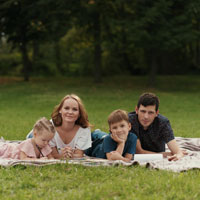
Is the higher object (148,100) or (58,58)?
(58,58)

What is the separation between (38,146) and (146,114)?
1726 millimetres

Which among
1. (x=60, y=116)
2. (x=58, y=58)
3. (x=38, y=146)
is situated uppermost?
(x=58, y=58)

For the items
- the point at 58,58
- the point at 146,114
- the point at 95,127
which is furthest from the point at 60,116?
the point at 58,58

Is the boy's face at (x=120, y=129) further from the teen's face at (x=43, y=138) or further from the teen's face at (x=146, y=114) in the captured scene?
the teen's face at (x=43, y=138)

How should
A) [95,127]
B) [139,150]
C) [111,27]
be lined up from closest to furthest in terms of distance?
1. [139,150]
2. [95,127]
3. [111,27]

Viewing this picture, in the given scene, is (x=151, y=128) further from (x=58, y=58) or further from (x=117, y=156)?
(x=58, y=58)

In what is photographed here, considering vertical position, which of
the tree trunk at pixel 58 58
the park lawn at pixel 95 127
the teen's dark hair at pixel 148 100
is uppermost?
the tree trunk at pixel 58 58

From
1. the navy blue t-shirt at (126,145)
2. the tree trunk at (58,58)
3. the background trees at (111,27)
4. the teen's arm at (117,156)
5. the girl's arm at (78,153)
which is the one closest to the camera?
the teen's arm at (117,156)

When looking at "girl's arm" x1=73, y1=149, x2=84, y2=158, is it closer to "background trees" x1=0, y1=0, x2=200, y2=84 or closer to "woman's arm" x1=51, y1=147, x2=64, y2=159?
"woman's arm" x1=51, y1=147, x2=64, y2=159

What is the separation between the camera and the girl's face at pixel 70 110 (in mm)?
5820

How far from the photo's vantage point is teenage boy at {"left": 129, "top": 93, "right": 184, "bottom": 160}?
5805mm

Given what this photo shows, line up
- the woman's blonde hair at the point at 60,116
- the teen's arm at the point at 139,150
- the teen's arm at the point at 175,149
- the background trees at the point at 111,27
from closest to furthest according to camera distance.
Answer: the teen's arm at the point at 175,149 → the woman's blonde hair at the point at 60,116 → the teen's arm at the point at 139,150 → the background trees at the point at 111,27

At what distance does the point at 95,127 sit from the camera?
1033 cm

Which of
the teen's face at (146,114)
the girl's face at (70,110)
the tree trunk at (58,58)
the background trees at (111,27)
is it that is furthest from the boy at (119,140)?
the tree trunk at (58,58)
